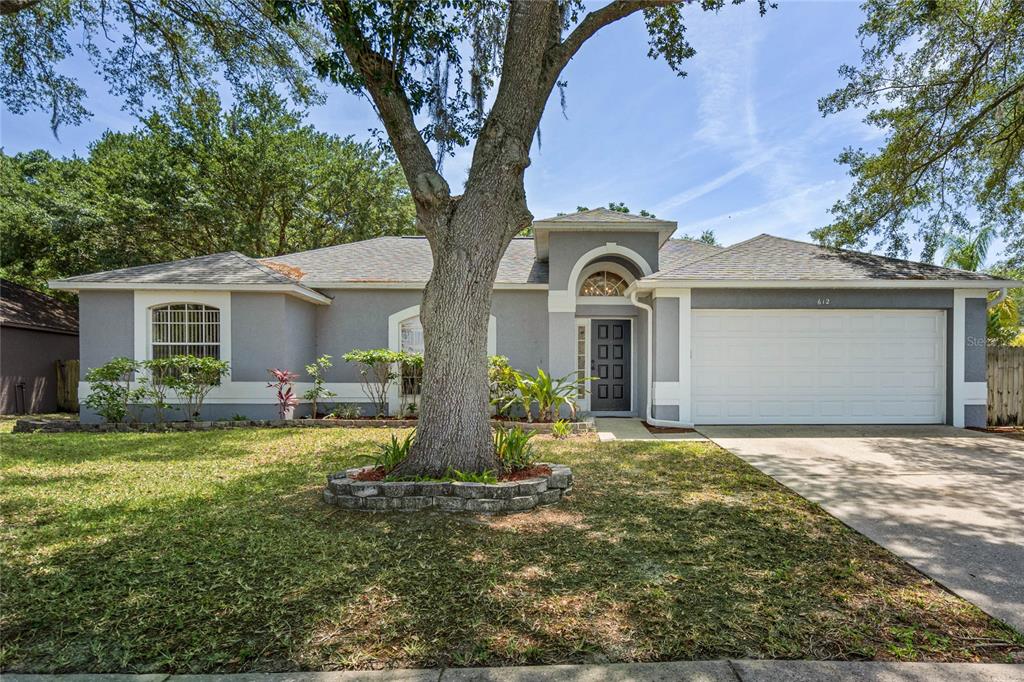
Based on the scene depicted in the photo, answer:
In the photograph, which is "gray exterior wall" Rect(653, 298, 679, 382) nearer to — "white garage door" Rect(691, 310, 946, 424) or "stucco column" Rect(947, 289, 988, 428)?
"white garage door" Rect(691, 310, 946, 424)

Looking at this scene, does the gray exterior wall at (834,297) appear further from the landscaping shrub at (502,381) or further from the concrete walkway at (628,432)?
the landscaping shrub at (502,381)

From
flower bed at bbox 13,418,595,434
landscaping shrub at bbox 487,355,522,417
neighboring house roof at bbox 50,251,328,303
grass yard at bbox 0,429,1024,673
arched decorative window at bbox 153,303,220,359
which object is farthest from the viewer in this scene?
arched decorative window at bbox 153,303,220,359

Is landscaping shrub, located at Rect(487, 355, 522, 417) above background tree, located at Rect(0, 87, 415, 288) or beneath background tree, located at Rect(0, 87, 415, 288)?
beneath

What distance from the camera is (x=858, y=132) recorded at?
1149 centimetres

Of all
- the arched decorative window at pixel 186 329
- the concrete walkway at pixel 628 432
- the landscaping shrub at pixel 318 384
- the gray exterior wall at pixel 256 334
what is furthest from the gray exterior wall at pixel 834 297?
the arched decorative window at pixel 186 329

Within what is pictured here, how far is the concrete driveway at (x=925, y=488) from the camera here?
132 inches

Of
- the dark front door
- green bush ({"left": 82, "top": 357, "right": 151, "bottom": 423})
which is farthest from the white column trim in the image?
green bush ({"left": 82, "top": 357, "right": 151, "bottom": 423})

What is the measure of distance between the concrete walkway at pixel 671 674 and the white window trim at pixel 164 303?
8702mm

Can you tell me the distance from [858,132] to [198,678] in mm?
14819

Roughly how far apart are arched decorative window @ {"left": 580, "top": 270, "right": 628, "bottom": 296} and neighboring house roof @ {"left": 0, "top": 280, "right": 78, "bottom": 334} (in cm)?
1480

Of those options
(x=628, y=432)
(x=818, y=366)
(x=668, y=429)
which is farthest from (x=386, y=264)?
(x=818, y=366)

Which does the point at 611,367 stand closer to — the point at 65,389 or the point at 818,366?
the point at 818,366

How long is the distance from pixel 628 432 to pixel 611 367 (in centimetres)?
271

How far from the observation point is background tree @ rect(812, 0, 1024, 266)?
30.8ft
